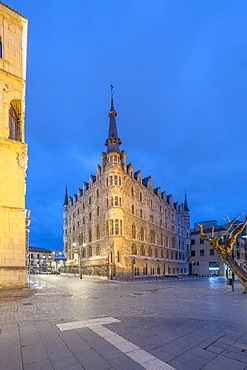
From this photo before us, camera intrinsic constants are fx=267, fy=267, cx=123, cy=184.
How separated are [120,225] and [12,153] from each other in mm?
28360

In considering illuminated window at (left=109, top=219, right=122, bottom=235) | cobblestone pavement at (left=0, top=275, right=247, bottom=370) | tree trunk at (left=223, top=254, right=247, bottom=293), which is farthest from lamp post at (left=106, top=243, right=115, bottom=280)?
cobblestone pavement at (left=0, top=275, right=247, bottom=370)

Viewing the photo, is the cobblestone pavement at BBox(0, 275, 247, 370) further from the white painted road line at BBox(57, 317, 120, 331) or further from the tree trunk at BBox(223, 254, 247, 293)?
the tree trunk at BBox(223, 254, 247, 293)

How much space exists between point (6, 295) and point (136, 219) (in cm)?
3770

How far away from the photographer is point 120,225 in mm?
44594

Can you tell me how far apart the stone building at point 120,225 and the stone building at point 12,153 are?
25.7 m

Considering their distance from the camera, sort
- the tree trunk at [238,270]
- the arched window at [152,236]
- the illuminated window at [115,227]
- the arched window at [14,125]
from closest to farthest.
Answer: the tree trunk at [238,270] → the arched window at [14,125] → the illuminated window at [115,227] → the arched window at [152,236]

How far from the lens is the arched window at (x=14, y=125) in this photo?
1997 centimetres

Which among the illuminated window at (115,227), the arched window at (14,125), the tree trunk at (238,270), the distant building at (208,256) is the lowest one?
the distant building at (208,256)

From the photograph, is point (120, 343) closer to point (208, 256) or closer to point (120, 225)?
point (120, 225)

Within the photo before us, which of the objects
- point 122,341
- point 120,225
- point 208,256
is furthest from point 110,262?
point 122,341

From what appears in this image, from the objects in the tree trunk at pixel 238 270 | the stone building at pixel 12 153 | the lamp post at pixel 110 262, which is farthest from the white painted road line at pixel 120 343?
the lamp post at pixel 110 262

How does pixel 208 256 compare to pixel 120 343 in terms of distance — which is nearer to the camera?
pixel 120 343

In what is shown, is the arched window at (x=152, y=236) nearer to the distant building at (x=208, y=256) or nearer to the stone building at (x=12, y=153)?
the distant building at (x=208, y=256)

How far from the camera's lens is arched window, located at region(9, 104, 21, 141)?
19969 millimetres
